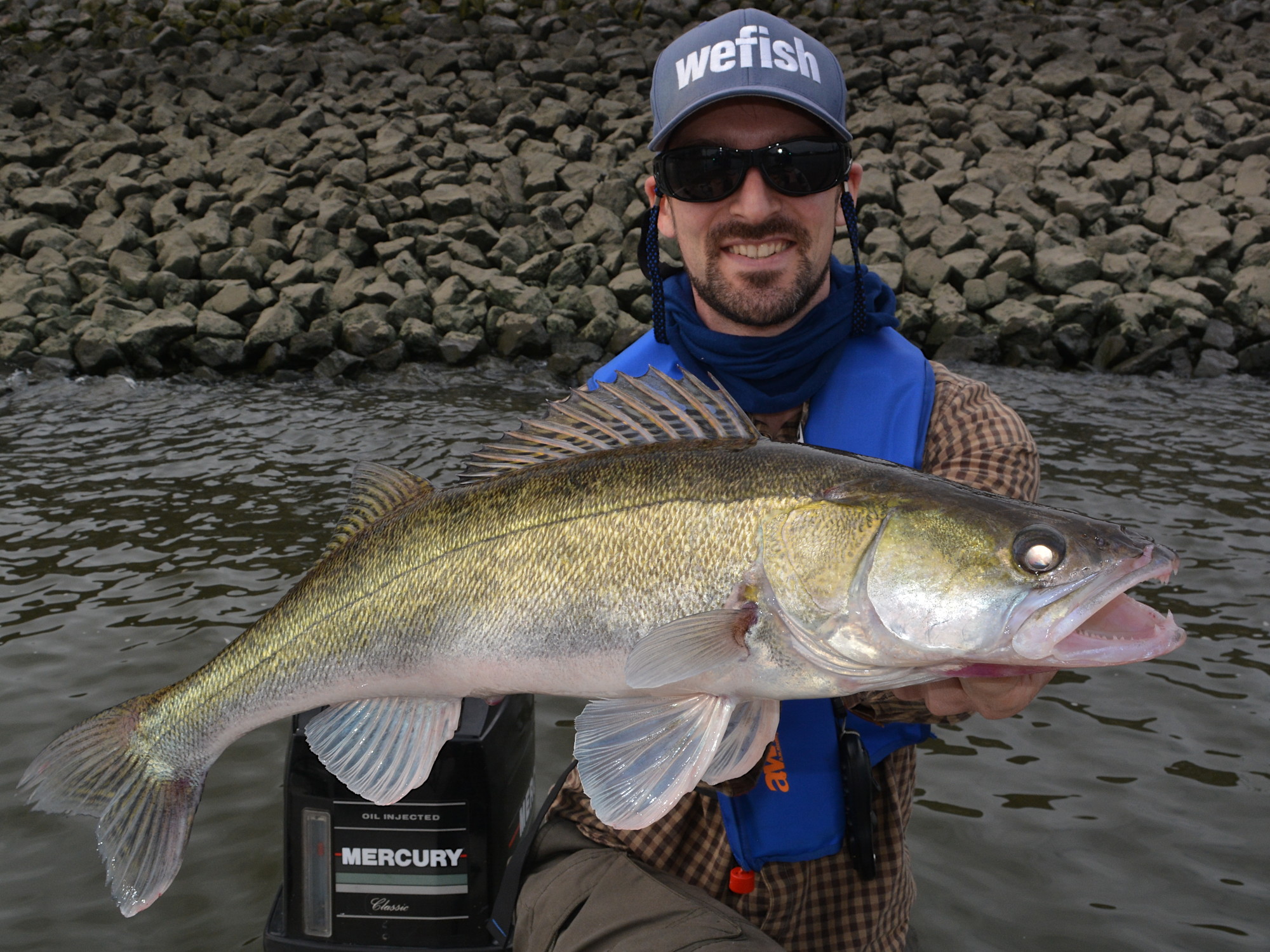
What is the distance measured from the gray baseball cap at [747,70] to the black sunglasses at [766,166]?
8cm

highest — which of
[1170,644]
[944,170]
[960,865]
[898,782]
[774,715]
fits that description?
[944,170]

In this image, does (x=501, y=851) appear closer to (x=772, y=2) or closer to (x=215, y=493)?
(x=215, y=493)

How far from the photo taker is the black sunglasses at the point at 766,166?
8.79ft

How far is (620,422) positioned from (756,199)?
786 mm

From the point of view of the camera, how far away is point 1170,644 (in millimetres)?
1717

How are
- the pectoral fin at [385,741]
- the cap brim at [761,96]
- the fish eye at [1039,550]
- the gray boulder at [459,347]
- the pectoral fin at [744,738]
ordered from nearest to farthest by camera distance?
1. the fish eye at [1039,550]
2. the pectoral fin at [744,738]
3. the pectoral fin at [385,741]
4. the cap brim at [761,96]
5. the gray boulder at [459,347]

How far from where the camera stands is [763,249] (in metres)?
2.75

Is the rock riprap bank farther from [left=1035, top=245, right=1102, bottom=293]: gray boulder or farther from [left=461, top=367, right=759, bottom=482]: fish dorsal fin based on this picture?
[left=461, top=367, right=759, bottom=482]: fish dorsal fin

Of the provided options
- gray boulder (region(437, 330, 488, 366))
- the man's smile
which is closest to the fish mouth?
the man's smile

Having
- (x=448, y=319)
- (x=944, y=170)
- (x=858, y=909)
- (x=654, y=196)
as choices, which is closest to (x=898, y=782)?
(x=858, y=909)

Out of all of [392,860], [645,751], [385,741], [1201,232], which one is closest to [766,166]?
[645,751]

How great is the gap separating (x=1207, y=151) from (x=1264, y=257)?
8.71 feet

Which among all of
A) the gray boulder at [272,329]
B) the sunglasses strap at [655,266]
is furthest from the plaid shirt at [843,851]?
the gray boulder at [272,329]

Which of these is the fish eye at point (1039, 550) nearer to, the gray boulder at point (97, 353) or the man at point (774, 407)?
the man at point (774, 407)
